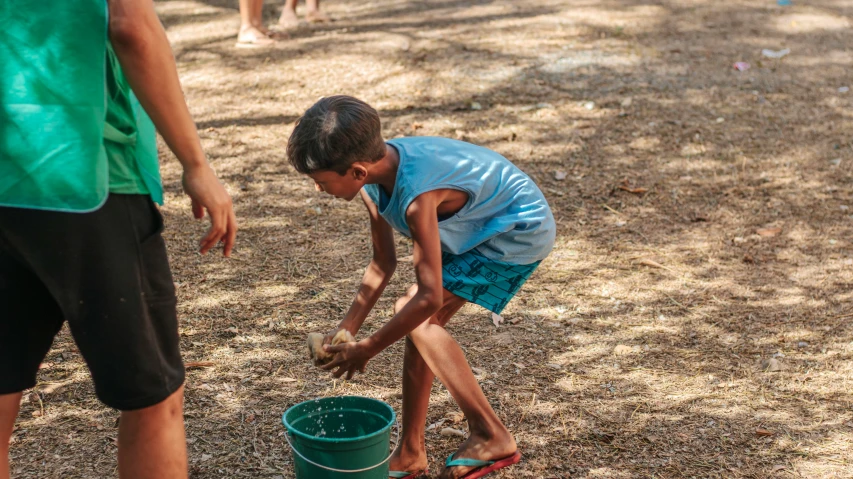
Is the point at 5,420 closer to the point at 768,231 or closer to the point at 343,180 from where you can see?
Result: the point at 343,180

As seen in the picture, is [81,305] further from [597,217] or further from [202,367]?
[597,217]

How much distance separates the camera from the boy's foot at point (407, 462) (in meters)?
2.84

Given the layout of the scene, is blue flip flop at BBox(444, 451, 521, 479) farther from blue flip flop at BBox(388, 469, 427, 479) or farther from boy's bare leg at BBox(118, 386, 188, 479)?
boy's bare leg at BBox(118, 386, 188, 479)

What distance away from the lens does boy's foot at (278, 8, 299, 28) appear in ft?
26.7

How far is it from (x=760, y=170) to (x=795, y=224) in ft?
2.36

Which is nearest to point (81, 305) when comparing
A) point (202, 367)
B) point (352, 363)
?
point (352, 363)

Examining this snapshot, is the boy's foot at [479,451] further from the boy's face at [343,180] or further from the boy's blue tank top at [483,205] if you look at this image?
the boy's face at [343,180]

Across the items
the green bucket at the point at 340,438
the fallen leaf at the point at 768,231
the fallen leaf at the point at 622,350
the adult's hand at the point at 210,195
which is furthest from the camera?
the fallen leaf at the point at 768,231

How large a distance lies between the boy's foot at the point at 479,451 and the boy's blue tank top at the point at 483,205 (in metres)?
0.61

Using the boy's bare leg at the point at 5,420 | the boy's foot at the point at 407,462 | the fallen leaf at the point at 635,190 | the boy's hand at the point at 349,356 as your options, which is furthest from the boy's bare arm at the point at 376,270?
the fallen leaf at the point at 635,190

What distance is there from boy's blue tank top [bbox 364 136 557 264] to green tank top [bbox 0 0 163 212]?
3.68 ft

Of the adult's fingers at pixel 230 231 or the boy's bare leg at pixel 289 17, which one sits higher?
the adult's fingers at pixel 230 231

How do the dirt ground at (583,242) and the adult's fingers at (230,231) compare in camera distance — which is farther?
the dirt ground at (583,242)

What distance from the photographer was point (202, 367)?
3.47m
